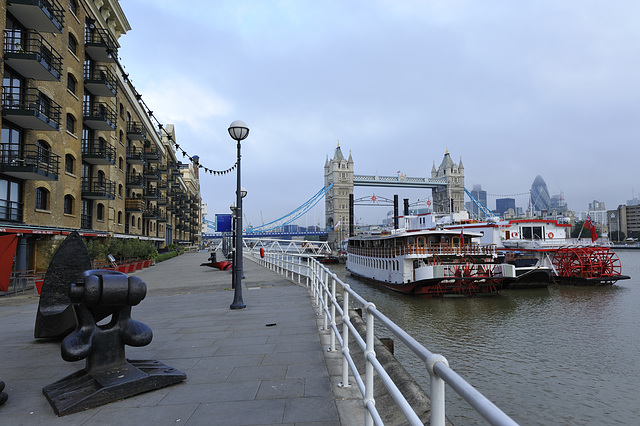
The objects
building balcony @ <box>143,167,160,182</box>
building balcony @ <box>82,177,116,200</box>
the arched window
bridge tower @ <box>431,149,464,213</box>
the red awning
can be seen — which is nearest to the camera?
the red awning

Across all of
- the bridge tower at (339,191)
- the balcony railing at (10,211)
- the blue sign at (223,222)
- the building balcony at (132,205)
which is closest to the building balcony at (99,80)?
the building balcony at (132,205)

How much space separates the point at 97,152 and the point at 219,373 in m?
27.0

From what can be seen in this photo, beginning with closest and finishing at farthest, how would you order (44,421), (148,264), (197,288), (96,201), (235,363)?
(44,421), (235,363), (197,288), (96,201), (148,264)

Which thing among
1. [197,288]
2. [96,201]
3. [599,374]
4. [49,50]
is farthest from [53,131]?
[599,374]

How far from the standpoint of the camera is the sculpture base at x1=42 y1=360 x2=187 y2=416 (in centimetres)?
396

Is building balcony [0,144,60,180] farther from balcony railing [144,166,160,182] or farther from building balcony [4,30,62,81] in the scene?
balcony railing [144,166,160,182]

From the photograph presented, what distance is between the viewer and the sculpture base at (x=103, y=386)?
3.96 metres

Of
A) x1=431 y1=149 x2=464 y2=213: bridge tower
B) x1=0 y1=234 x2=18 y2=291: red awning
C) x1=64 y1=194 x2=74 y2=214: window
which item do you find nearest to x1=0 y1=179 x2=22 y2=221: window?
x1=64 y1=194 x2=74 y2=214: window

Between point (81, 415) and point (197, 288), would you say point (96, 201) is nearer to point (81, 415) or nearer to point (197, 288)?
point (197, 288)

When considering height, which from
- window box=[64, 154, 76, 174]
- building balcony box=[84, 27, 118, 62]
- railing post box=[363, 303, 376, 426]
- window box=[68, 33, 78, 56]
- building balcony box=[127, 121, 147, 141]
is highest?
building balcony box=[84, 27, 118, 62]

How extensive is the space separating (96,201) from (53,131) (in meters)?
7.53

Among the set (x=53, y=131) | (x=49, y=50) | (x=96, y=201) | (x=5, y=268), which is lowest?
(x=5, y=268)

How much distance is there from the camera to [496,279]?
24906 millimetres

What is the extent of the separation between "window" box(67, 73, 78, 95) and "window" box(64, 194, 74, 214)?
642cm
